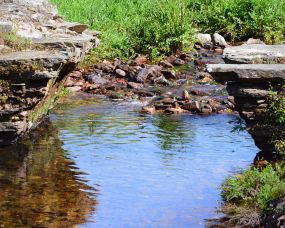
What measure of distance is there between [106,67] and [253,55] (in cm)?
596

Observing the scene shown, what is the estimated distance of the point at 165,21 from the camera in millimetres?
11836

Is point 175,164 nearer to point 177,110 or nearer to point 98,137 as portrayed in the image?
point 98,137

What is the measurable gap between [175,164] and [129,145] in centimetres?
99

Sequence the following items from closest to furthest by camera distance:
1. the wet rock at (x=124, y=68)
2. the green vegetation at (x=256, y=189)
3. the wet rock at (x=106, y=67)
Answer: the green vegetation at (x=256, y=189) → the wet rock at (x=124, y=68) → the wet rock at (x=106, y=67)

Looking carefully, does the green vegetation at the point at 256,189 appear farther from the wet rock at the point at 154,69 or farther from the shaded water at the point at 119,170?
the wet rock at the point at 154,69

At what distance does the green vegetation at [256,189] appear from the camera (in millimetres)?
3402

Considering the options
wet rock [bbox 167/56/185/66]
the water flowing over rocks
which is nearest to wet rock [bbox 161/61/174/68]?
wet rock [bbox 167/56/185/66]

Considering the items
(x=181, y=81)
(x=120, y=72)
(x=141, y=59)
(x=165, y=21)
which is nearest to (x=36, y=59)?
(x=120, y=72)

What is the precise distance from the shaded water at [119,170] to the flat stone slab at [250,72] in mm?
1118

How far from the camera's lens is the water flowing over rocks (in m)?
4.58

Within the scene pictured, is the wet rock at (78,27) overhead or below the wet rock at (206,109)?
overhead

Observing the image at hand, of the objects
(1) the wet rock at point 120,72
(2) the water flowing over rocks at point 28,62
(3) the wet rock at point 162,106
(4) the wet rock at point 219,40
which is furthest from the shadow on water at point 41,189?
(4) the wet rock at point 219,40

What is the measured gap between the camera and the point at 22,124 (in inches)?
199

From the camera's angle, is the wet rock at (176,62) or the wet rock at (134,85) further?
the wet rock at (176,62)
